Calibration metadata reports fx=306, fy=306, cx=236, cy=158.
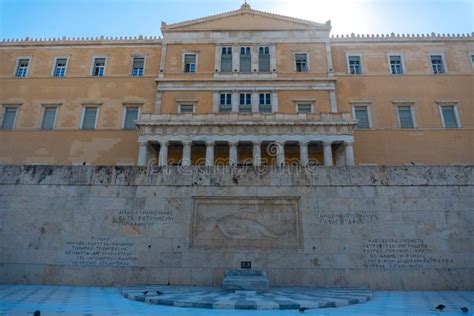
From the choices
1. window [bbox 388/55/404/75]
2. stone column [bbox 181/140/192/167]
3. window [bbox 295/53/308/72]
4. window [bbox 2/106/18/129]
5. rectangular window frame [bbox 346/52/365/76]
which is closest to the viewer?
stone column [bbox 181/140/192/167]

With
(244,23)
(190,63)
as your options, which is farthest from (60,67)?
(244,23)

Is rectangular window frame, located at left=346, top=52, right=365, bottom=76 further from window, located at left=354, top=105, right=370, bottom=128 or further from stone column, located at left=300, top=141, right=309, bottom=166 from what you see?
stone column, located at left=300, top=141, right=309, bottom=166

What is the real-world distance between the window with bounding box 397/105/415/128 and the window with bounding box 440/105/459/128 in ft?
9.15

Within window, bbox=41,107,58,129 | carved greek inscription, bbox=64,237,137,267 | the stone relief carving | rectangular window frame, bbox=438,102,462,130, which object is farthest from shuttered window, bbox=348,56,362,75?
window, bbox=41,107,58,129

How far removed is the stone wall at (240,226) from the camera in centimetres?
874

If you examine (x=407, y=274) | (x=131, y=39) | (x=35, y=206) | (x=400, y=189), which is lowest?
(x=407, y=274)

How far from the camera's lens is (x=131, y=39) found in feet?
103

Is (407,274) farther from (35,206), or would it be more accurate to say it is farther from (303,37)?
(303,37)

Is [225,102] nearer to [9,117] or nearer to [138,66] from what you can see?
[138,66]

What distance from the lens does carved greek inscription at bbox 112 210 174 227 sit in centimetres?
927

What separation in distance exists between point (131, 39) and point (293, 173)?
2826cm

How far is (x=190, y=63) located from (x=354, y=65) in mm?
16246

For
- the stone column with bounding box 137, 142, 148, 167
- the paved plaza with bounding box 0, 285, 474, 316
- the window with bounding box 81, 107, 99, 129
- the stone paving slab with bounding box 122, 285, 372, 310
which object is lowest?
the paved plaza with bounding box 0, 285, 474, 316

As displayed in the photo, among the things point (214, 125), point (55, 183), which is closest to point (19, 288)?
point (55, 183)
